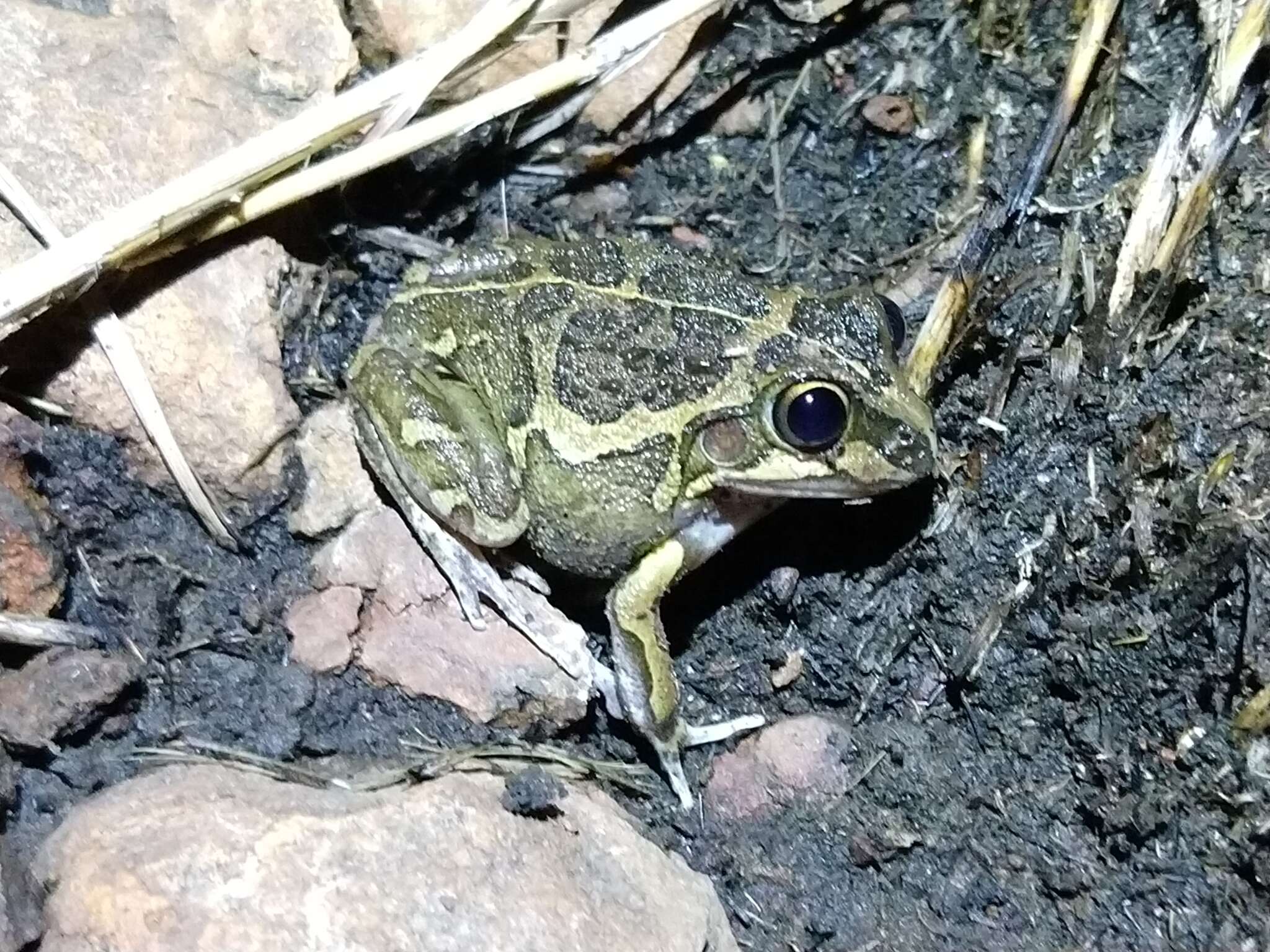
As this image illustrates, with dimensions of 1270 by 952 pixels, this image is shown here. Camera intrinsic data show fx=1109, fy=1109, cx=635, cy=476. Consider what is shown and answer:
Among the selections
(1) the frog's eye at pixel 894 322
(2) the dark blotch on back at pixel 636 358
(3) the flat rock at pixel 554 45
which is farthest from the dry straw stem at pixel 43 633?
(1) the frog's eye at pixel 894 322

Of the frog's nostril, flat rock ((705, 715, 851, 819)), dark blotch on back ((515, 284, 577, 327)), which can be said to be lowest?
flat rock ((705, 715, 851, 819))

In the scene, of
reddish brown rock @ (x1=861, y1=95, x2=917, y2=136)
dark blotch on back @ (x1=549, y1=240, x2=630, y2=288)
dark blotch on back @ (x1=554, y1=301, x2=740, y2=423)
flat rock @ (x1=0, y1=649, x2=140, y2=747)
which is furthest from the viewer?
reddish brown rock @ (x1=861, y1=95, x2=917, y2=136)

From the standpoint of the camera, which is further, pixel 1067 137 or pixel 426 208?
pixel 426 208

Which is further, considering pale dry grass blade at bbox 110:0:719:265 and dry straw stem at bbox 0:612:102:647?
pale dry grass blade at bbox 110:0:719:265

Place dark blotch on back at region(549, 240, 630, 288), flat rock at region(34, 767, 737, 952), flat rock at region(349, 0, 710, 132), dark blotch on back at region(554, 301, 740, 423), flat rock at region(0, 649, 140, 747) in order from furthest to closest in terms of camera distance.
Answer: flat rock at region(349, 0, 710, 132)
dark blotch on back at region(549, 240, 630, 288)
dark blotch on back at region(554, 301, 740, 423)
flat rock at region(0, 649, 140, 747)
flat rock at region(34, 767, 737, 952)

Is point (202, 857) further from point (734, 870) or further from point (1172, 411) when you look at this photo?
point (1172, 411)

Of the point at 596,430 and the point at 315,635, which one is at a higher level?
the point at 596,430

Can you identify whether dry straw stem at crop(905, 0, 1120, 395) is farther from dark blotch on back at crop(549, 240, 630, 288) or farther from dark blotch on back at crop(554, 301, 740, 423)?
dark blotch on back at crop(549, 240, 630, 288)

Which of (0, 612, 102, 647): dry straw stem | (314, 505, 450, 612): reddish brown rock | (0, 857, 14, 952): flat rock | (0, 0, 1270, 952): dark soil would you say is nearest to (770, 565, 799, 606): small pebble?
(0, 0, 1270, 952): dark soil

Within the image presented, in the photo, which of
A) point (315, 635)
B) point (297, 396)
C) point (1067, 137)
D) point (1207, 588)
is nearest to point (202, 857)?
point (315, 635)
